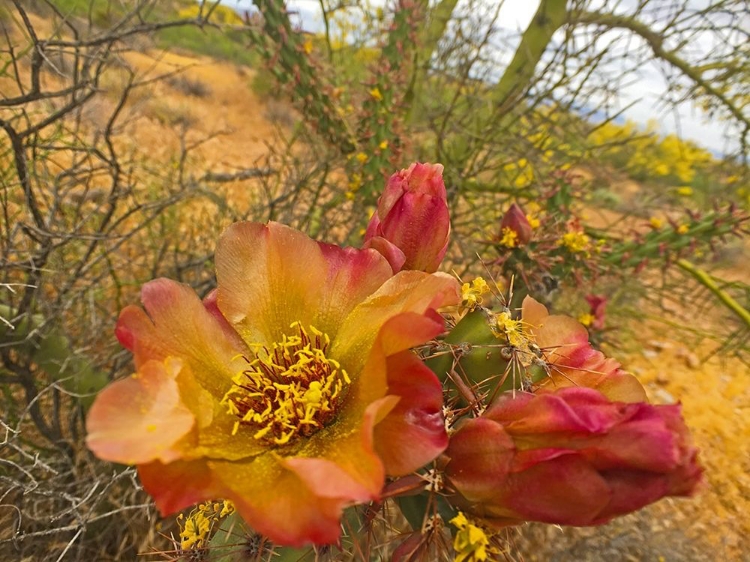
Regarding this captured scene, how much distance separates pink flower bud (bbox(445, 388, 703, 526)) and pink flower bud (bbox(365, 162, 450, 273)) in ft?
0.99

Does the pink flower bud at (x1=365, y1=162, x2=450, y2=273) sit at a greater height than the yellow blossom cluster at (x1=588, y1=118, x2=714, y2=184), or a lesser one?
lesser

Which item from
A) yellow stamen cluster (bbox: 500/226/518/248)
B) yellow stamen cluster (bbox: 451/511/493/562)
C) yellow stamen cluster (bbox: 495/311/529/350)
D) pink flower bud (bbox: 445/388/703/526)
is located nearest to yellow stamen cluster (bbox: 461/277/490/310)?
yellow stamen cluster (bbox: 495/311/529/350)

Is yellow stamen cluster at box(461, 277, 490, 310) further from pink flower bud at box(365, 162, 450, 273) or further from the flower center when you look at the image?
the flower center

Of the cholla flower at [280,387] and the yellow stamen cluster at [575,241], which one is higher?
the yellow stamen cluster at [575,241]

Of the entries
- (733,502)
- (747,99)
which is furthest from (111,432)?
(747,99)

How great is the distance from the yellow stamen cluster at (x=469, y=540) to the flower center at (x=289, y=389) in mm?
232

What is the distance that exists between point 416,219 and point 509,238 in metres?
0.87

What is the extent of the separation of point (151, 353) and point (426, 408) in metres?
0.35

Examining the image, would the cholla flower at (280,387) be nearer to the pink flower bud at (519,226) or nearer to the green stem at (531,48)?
the pink flower bud at (519,226)

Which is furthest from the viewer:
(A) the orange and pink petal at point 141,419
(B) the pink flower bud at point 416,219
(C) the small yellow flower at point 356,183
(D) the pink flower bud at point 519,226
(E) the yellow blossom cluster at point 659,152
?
(E) the yellow blossom cluster at point 659,152

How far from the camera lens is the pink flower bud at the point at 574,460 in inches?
20.4

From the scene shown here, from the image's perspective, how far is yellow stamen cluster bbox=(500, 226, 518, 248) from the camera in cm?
162

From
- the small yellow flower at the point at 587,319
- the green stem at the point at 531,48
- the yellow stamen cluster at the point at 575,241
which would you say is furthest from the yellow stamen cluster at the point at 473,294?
the green stem at the point at 531,48

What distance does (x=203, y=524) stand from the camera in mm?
749
